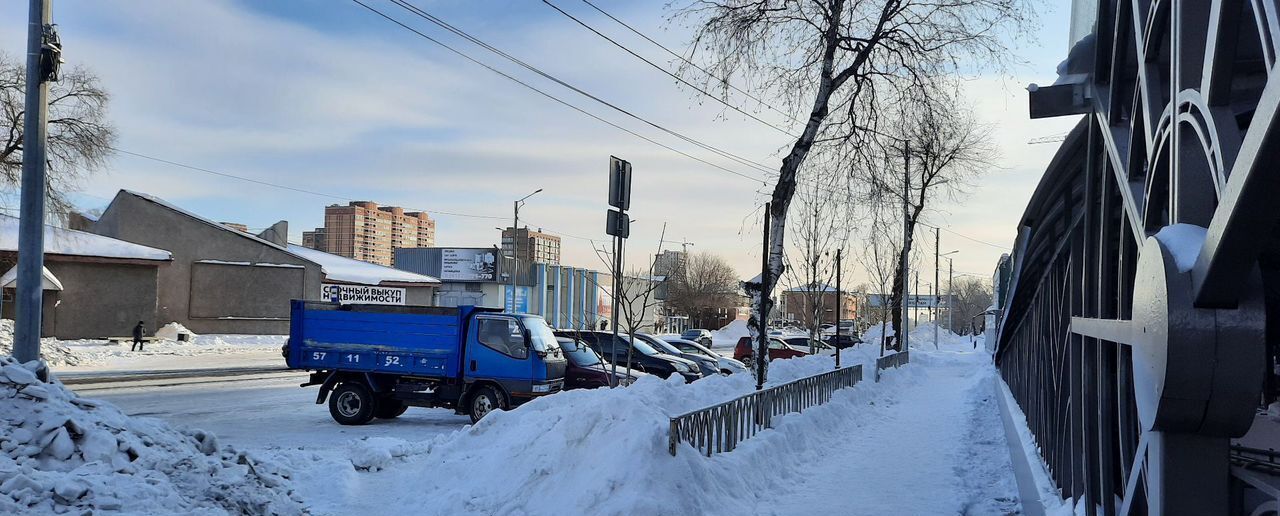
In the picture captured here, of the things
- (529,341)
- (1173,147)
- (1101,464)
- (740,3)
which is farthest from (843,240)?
(1173,147)

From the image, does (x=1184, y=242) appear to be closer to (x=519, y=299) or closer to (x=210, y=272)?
(x=210, y=272)

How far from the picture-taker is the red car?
2988cm

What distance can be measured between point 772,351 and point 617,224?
2216 centimetres

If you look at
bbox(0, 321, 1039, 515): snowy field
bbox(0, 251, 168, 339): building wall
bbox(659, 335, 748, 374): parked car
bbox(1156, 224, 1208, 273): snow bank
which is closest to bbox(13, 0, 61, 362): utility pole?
bbox(0, 321, 1039, 515): snowy field

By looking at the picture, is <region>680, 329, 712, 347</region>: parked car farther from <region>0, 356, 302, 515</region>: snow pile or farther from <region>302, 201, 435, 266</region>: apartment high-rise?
<region>302, 201, 435, 266</region>: apartment high-rise

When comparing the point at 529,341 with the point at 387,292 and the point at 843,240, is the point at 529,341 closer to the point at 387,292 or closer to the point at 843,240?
the point at 843,240

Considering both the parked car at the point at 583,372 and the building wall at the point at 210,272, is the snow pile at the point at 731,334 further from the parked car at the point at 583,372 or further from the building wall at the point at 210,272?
the parked car at the point at 583,372

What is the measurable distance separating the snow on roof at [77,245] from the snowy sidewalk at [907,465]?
3101 cm

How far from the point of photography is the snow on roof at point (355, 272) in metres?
48.4

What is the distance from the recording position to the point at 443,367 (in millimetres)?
14359

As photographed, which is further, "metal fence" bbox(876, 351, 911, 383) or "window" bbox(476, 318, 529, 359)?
"metal fence" bbox(876, 351, 911, 383)

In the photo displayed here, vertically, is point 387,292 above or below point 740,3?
below

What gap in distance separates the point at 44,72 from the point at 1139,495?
11071 mm

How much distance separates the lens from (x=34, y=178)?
9.58 meters
